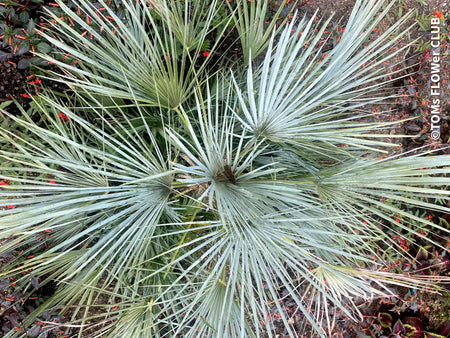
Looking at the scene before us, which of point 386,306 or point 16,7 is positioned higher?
point 16,7

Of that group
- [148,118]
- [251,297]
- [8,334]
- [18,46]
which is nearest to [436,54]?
[148,118]

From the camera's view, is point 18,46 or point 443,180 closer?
point 443,180

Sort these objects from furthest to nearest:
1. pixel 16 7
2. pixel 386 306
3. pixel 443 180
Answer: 1. pixel 386 306
2. pixel 16 7
3. pixel 443 180

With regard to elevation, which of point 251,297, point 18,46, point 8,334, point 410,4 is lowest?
point 8,334

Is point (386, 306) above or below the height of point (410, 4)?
below

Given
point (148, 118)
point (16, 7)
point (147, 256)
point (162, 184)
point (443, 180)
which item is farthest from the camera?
point (16, 7)

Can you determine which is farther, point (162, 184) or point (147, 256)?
point (147, 256)

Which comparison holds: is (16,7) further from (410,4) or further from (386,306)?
(386,306)

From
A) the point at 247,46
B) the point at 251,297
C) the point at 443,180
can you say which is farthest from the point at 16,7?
the point at 443,180

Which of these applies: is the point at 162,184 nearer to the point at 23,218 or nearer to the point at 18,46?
the point at 23,218
